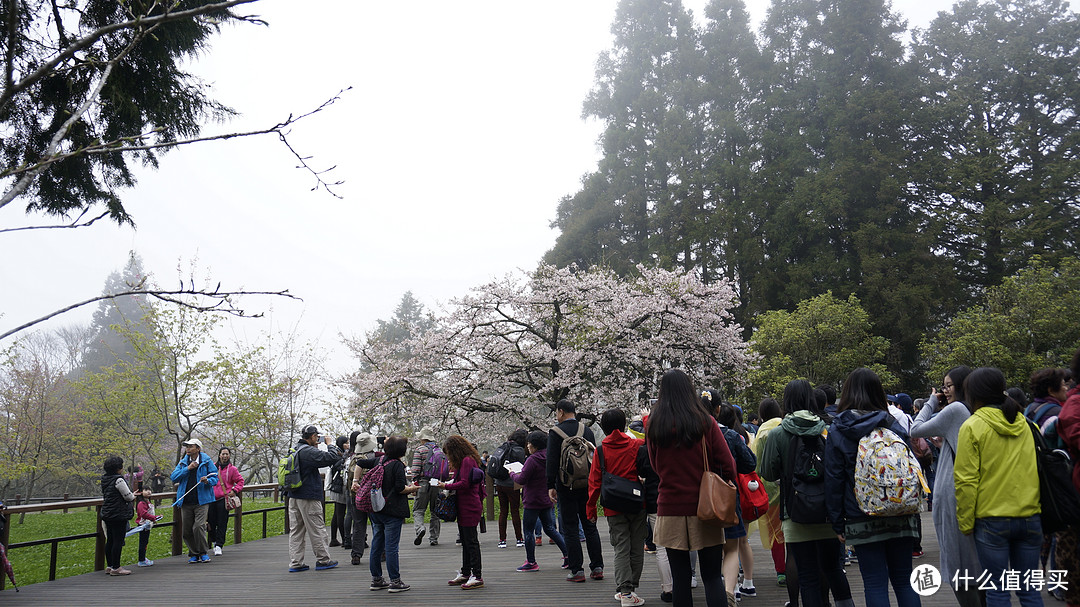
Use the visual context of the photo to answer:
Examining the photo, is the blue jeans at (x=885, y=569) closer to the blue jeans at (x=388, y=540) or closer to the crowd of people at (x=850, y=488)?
the crowd of people at (x=850, y=488)

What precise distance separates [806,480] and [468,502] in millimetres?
3677

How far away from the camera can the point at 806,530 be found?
4.38 metres

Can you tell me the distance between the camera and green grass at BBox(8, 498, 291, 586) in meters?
Answer: 11.4

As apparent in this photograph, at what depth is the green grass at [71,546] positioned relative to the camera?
11.4 m

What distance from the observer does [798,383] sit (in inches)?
185

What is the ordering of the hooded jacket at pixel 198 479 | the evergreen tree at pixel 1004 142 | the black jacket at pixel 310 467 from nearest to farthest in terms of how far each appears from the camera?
the black jacket at pixel 310 467 → the hooded jacket at pixel 198 479 → the evergreen tree at pixel 1004 142

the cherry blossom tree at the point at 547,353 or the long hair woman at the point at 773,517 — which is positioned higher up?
the cherry blossom tree at the point at 547,353

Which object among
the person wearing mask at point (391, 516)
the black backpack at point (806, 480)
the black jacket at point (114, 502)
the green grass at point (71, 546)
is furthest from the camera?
the green grass at point (71, 546)

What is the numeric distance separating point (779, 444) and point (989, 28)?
32.8 metres

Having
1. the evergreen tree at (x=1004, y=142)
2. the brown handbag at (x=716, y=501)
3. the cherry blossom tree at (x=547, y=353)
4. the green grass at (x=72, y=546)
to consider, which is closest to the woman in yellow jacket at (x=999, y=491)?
the brown handbag at (x=716, y=501)

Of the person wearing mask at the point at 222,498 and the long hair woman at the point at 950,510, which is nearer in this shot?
the long hair woman at the point at 950,510

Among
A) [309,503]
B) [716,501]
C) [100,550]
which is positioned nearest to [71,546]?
[100,550]

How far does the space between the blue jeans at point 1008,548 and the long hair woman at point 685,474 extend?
1.41 metres

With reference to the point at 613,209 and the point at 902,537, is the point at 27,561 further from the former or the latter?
the point at 613,209
